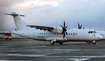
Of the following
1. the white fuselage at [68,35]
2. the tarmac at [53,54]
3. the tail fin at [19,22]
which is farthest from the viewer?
the tail fin at [19,22]

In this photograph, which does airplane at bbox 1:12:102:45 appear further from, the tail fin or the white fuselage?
the tail fin

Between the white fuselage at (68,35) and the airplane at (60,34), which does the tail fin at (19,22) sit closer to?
the airplane at (60,34)

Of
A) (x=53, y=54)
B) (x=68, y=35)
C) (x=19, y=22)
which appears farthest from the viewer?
(x=19, y=22)

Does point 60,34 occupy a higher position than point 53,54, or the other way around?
point 60,34

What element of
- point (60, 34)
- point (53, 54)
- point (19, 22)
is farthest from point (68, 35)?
point (53, 54)

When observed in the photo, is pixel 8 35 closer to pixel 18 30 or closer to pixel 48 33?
pixel 18 30

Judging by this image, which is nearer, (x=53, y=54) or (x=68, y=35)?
(x=53, y=54)

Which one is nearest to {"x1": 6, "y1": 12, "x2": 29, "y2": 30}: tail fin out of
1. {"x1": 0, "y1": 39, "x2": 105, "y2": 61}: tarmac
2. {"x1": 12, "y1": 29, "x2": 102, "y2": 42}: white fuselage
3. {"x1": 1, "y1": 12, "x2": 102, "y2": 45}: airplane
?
{"x1": 1, "y1": 12, "x2": 102, "y2": 45}: airplane

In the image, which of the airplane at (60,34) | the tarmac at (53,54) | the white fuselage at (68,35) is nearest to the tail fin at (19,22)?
the airplane at (60,34)

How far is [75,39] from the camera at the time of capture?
29.6 metres

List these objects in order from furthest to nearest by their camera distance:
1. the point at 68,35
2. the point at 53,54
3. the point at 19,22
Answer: the point at 19,22, the point at 68,35, the point at 53,54

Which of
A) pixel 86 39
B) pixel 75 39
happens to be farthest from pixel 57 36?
pixel 86 39

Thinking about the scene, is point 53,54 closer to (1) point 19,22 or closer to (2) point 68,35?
(2) point 68,35

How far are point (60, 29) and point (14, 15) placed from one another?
11.7 meters
